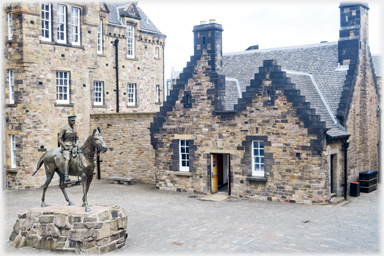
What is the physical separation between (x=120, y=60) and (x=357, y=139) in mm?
17193

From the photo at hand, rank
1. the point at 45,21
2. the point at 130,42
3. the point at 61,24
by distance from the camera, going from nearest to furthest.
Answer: the point at 45,21 < the point at 61,24 < the point at 130,42

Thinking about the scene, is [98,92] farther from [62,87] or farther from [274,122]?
[274,122]

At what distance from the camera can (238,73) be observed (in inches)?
917

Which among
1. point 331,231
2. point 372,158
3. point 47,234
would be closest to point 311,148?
point 331,231

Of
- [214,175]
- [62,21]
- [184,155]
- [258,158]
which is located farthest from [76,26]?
[258,158]

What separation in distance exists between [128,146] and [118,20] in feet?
37.0

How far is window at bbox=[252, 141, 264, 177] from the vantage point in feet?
61.7

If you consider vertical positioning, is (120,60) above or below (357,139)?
above

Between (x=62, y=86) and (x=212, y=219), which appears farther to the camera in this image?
(x=62, y=86)

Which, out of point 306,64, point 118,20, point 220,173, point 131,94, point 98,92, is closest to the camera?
point 220,173

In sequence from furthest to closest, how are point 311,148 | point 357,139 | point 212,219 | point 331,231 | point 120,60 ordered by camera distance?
point 120,60 < point 357,139 < point 311,148 < point 212,219 < point 331,231

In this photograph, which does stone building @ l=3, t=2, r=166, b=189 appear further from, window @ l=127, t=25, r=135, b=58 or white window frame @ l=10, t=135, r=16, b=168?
window @ l=127, t=25, r=135, b=58

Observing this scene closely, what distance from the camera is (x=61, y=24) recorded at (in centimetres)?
2389

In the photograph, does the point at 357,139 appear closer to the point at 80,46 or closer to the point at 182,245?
the point at 182,245
